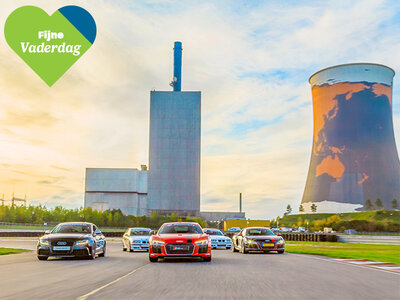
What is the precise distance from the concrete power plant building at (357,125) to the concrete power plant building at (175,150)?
34807 millimetres

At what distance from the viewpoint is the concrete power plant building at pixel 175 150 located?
383 feet

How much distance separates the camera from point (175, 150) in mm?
117812

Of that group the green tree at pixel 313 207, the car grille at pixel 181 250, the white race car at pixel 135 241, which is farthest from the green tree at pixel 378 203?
the car grille at pixel 181 250

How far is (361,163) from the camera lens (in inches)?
3401

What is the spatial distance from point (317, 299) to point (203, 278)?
3591 mm

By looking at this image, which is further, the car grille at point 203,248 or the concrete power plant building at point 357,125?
the concrete power plant building at point 357,125

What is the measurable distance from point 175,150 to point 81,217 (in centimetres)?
2723

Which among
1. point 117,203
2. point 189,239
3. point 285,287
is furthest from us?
point 117,203

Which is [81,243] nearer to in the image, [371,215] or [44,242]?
[44,242]

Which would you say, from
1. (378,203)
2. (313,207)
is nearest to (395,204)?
(378,203)

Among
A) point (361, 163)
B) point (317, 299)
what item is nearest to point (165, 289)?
point (317, 299)

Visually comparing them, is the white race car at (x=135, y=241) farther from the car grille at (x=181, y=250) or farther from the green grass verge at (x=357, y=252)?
the car grille at (x=181, y=250)

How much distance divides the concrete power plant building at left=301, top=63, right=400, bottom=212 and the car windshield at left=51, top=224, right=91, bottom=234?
70.7 meters

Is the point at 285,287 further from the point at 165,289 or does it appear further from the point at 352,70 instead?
the point at 352,70
